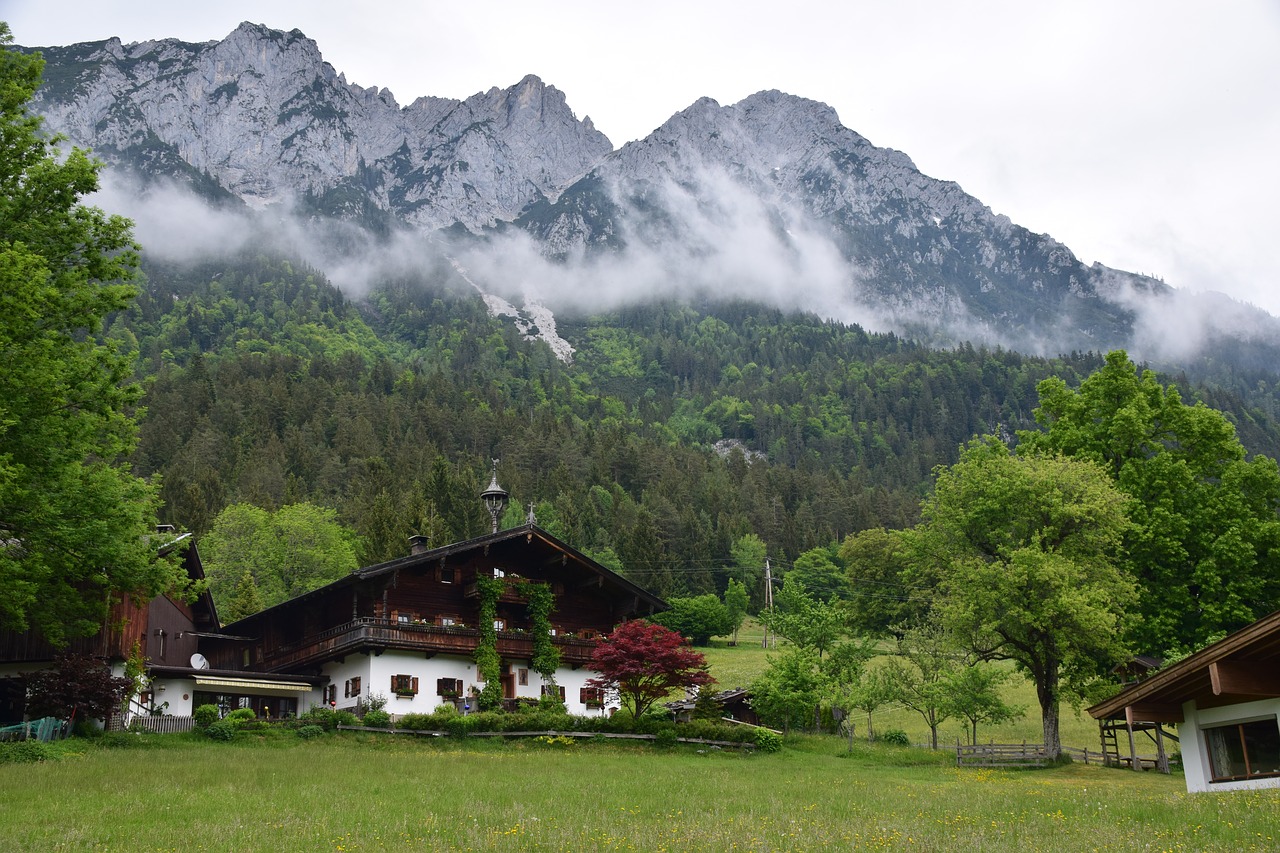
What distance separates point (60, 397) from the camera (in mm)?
24266

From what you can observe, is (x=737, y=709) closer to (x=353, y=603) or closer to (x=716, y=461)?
(x=353, y=603)

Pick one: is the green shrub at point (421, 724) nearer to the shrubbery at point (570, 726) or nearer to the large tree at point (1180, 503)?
the shrubbery at point (570, 726)

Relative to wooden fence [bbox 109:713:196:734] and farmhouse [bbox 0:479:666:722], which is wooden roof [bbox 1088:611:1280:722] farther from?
wooden fence [bbox 109:713:196:734]

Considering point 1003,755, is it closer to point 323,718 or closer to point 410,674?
point 410,674

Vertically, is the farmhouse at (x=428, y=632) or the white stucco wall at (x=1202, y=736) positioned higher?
the farmhouse at (x=428, y=632)

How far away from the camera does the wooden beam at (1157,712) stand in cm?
2342

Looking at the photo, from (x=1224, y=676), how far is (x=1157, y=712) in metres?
3.19

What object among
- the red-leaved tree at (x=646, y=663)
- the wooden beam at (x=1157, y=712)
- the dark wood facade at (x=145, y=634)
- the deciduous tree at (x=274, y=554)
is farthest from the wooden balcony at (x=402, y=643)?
the wooden beam at (x=1157, y=712)

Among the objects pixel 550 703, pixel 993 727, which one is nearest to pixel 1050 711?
pixel 993 727

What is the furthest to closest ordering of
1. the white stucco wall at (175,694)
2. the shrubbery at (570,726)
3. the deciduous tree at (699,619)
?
the deciduous tree at (699,619) → the white stucco wall at (175,694) → the shrubbery at (570,726)

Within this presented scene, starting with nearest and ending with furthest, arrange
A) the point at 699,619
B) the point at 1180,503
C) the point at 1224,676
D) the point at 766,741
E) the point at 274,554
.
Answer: the point at 1224,676 < the point at 766,741 < the point at 1180,503 < the point at 274,554 < the point at 699,619

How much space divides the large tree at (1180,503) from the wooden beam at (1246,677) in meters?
20.3

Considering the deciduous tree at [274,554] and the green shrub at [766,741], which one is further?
the deciduous tree at [274,554]

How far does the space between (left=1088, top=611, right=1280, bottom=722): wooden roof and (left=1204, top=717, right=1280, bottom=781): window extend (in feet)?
1.93
